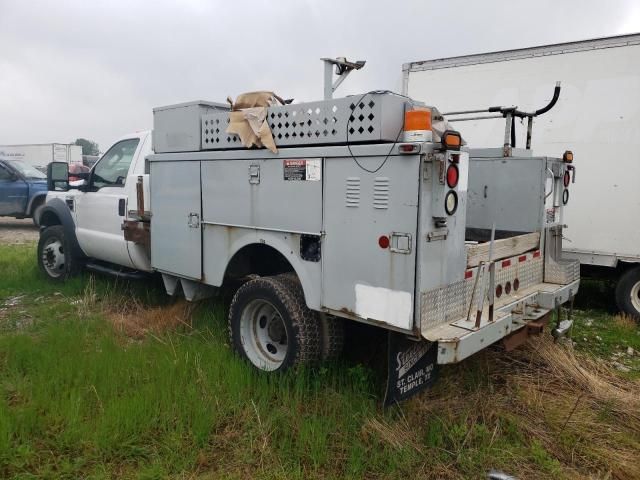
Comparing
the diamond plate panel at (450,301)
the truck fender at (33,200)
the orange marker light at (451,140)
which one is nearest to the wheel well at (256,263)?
the diamond plate panel at (450,301)

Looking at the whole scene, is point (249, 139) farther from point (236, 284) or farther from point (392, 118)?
point (236, 284)

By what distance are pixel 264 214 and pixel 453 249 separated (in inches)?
55.3

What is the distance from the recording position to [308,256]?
3.71m

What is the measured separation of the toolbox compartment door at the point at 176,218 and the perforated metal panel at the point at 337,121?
1.99 feet

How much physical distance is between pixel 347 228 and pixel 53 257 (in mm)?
5061

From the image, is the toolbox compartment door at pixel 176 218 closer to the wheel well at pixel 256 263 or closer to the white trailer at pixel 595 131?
the wheel well at pixel 256 263

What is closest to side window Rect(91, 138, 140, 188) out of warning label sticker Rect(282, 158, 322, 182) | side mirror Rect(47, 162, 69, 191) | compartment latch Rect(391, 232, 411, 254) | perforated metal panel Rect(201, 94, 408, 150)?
side mirror Rect(47, 162, 69, 191)

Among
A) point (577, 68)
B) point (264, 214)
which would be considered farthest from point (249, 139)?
point (577, 68)

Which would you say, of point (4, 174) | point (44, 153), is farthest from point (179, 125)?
point (44, 153)

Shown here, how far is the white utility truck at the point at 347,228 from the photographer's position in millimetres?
3186

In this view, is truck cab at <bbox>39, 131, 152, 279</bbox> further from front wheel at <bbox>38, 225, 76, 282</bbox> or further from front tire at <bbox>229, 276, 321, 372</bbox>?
front tire at <bbox>229, 276, 321, 372</bbox>

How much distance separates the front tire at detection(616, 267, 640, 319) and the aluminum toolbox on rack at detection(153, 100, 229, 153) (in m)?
4.62

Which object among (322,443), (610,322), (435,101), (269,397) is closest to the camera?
(322,443)

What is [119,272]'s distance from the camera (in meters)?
6.00
